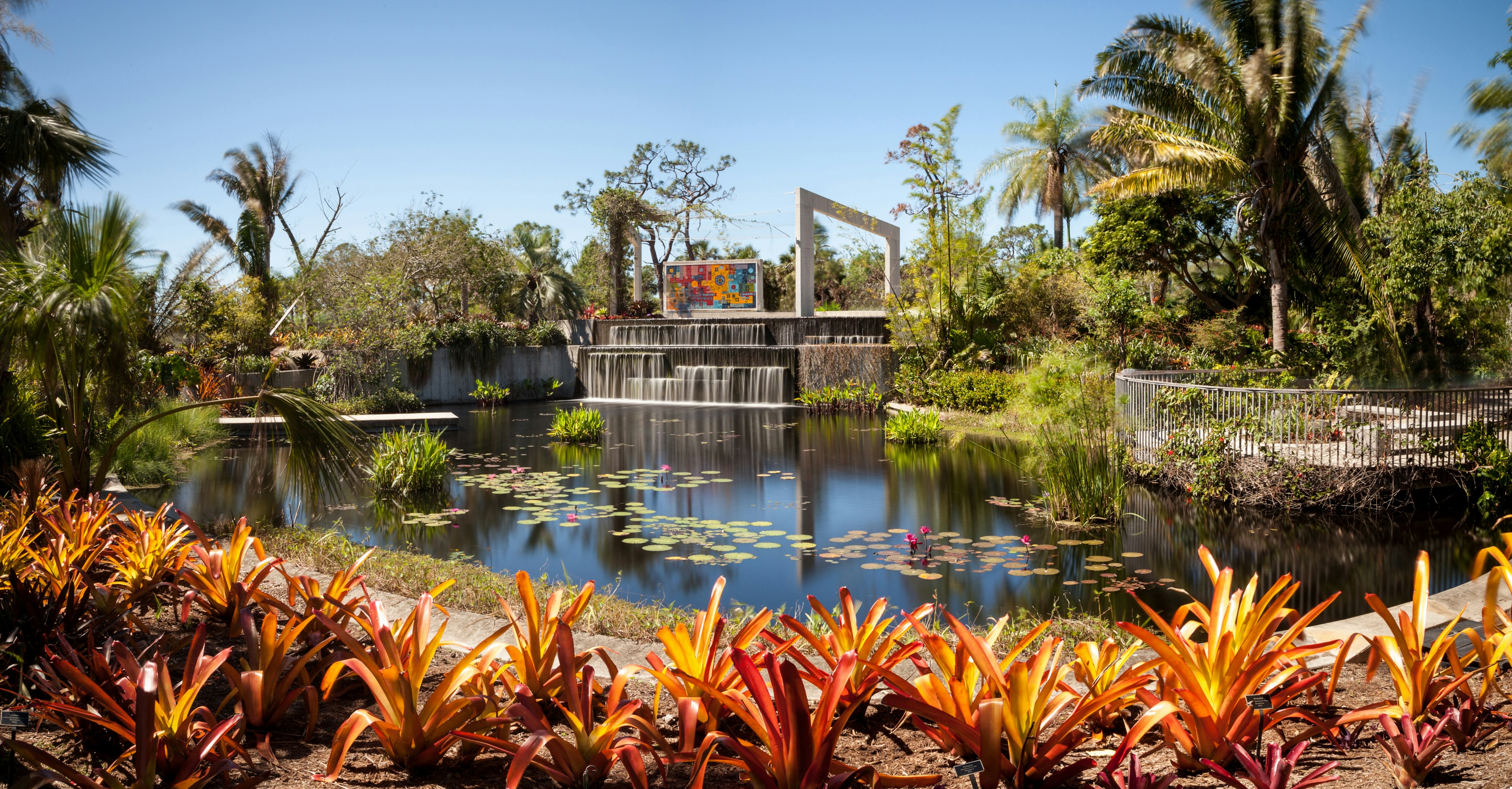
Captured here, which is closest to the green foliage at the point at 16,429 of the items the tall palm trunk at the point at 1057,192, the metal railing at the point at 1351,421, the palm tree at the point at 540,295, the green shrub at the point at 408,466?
the green shrub at the point at 408,466

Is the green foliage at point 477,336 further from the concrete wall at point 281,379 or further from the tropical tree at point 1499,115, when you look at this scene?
the tropical tree at point 1499,115

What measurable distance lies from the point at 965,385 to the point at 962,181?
4133 millimetres

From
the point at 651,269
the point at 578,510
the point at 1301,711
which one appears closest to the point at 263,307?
the point at 651,269

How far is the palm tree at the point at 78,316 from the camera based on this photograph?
4.45 meters

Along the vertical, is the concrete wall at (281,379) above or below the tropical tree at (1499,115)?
below

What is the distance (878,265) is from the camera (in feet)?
104

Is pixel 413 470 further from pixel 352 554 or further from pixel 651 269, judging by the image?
pixel 651 269

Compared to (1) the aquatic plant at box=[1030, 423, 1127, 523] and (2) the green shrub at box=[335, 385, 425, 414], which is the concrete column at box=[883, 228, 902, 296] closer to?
(2) the green shrub at box=[335, 385, 425, 414]

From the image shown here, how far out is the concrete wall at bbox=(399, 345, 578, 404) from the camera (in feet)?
62.9

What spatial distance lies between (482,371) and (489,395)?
1046 millimetres

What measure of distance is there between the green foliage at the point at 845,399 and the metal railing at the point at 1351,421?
9095 millimetres

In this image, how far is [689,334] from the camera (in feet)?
69.4

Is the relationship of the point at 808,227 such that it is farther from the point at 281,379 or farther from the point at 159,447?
the point at 159,447

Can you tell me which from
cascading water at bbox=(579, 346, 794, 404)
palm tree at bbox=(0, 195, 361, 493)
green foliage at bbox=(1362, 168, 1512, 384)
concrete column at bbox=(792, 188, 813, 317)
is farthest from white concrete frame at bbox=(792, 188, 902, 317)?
palm tree at bbox=(0, 195, 361, 493)
